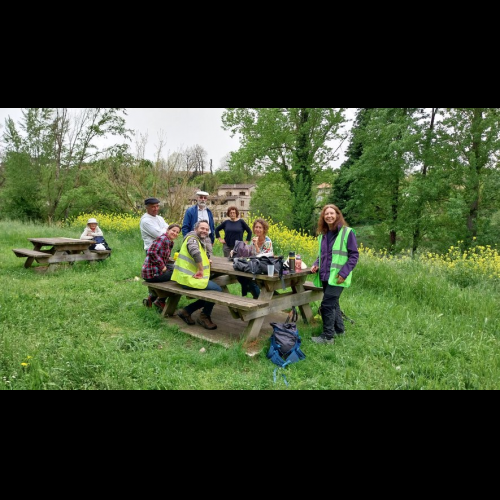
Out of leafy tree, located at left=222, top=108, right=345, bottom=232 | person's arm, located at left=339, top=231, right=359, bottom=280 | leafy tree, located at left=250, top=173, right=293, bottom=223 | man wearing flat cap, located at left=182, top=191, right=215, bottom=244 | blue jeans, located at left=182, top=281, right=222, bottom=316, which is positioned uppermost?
leafy tree, located at left=222, top=108, right=345, bottom=232

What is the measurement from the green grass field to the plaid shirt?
0.59 metres

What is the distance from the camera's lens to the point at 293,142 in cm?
2612

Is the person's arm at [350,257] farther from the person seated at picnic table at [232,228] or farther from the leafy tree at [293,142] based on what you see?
the leafy tree at [293,142]

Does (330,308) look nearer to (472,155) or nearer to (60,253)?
(60,253)

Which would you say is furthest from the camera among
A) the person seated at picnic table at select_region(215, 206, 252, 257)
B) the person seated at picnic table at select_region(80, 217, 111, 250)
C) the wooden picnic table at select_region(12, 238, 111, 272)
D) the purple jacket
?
the person seated at picnic table at select_region(80, 217, 111, 250)

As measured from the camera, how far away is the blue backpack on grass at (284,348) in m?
3.85

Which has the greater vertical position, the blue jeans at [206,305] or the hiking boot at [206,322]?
the blue jeans at [206,305]

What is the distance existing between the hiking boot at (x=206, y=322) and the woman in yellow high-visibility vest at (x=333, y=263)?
1384 millimetres

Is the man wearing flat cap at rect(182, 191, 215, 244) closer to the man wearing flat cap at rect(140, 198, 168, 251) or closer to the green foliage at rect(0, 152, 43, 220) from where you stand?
the man wearing flat cap at rect(140, 198, 168, 251)

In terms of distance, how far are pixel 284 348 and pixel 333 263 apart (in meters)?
1.23

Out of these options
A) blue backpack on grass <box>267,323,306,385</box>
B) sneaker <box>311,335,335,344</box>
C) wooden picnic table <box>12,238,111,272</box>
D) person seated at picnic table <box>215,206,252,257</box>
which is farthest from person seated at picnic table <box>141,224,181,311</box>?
wooden picnic table <box>12,238,111,272</box>

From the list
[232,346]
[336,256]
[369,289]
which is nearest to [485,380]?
[336,256]

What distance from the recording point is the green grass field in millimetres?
3404

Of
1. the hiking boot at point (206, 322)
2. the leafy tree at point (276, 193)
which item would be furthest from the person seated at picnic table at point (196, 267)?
the leafy tree at point (276, 193)
